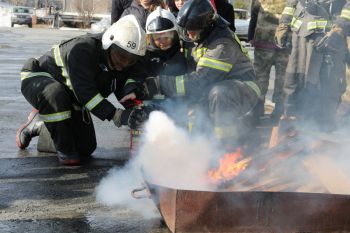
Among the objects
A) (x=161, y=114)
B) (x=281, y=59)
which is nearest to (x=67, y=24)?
(x=281, y=59)

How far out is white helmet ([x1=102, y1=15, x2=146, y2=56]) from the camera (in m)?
4.65

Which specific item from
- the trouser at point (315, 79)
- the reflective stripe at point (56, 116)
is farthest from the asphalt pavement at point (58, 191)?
the trouser at point (315, 79)

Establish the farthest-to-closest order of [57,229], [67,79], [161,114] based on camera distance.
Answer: [67,79]
[161,114]
[57,229]

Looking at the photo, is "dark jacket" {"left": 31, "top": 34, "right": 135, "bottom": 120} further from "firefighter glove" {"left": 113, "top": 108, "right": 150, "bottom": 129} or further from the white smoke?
the white smoke

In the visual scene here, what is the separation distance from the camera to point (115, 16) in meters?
6.89

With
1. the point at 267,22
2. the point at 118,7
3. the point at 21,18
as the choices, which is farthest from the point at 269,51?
the point at 21,18

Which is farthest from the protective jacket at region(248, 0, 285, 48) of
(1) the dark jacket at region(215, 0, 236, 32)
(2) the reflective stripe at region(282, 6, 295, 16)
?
(1) the dark jacket at region(215, 0, 236, 32)

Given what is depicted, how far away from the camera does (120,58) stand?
4.82 metres

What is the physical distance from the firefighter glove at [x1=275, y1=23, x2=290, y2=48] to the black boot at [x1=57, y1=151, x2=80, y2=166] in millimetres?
3399

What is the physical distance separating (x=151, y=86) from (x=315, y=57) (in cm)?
289

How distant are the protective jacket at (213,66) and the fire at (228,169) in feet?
2.96

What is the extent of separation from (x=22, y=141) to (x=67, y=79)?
3.33ft

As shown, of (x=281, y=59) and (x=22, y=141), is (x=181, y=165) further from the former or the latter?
(x=281, y=59)

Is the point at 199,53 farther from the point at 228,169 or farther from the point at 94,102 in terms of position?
the point at 228,169
